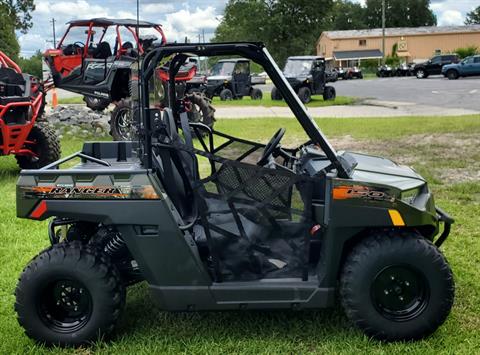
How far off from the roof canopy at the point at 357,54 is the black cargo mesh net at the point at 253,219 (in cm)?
7594

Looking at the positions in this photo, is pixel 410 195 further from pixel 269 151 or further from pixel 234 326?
pixel 234 326

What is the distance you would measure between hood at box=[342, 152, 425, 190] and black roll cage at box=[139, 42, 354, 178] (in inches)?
6.8

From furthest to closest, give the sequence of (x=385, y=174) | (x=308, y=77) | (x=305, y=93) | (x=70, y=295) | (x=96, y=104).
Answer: (x=308, y=77), (x=305, y=93), (x=96, y=104), (x=385, y=174), (x=70, y=295)

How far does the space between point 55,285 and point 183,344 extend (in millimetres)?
815

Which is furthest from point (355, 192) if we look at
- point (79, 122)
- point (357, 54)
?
point (357, 54)

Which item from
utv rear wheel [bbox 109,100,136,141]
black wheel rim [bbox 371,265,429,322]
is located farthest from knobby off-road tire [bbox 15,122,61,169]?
black wheel rim [bbox 371,265,429,322]

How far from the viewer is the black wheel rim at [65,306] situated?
343cm

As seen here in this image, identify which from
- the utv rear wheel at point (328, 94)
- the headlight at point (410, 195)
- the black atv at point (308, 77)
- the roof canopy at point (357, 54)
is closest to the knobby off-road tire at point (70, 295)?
the headlight at point (410, 195)

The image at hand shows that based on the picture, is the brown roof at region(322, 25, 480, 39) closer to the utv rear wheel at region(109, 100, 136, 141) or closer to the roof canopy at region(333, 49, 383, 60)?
the roof canopy at region(333, 49, 383, 60)

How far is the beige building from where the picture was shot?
7388 cm

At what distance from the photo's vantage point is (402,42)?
2987 inches

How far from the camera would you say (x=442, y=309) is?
336cm

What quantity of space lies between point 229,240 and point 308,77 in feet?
65.8

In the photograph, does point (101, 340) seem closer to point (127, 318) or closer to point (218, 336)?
point (127, 318)
